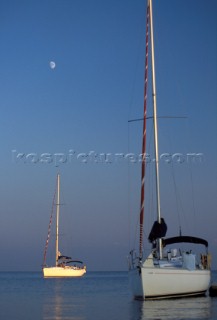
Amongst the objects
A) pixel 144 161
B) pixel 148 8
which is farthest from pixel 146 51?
pixel 144 161

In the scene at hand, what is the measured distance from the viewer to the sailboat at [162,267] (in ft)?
106

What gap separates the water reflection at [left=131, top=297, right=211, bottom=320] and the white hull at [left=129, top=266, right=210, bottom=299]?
1.94 ft

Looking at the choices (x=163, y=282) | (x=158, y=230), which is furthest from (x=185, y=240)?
(x=163, y=282)

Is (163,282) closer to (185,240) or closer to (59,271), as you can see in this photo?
(185,240)

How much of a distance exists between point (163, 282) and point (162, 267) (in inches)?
39.1

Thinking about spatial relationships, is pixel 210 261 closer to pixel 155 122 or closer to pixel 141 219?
pixel 141 219

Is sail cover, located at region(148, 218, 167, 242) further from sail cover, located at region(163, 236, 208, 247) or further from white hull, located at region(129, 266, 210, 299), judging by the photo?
white hull, located at region(129, 266, 210, 299)

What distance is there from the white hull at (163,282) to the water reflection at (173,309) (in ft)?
1.94

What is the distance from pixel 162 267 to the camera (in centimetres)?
3269

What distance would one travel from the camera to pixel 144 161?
117 feet

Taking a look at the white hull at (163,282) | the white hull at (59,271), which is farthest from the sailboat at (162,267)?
the white hull at (59,271)

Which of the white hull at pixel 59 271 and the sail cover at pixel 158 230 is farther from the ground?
the sail cover at pixel 158 230

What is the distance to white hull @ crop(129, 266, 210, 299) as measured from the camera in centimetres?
3222

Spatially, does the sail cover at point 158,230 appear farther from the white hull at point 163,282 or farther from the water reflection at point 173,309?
the water reflection at point 173,309
